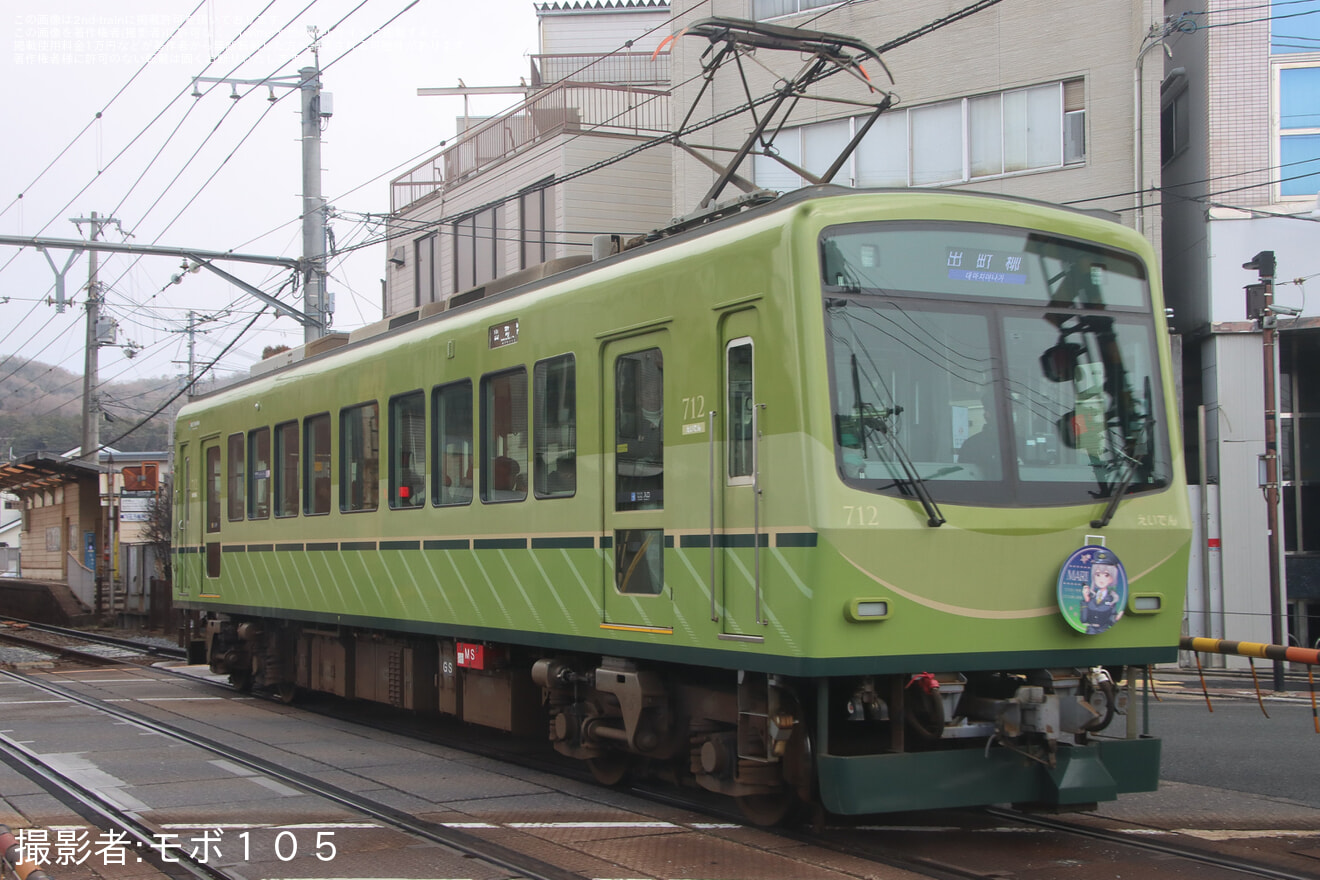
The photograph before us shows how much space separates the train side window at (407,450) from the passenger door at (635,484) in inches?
118

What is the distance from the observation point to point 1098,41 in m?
20.2

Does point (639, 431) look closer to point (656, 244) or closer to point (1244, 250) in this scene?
point (656, 244)

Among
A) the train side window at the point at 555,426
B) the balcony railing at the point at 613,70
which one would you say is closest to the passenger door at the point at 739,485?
the train side window at the point at 555,426

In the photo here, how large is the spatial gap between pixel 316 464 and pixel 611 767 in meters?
5.42

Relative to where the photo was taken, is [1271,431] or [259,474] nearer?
[259,474]

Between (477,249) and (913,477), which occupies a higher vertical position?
(477,249)

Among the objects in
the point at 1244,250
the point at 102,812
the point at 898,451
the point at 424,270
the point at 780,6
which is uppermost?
the point at 780,6

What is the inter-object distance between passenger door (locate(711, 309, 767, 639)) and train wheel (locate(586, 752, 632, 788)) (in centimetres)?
208

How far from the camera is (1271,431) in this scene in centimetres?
1755

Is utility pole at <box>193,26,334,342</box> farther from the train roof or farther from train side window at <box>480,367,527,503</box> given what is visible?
train side window at <box>480,367,527,503</box>

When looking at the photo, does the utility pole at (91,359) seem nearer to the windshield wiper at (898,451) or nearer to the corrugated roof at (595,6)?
the corrugated roof at (595,6)

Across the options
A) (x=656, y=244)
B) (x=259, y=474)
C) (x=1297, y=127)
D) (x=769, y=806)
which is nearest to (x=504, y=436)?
(x=656, y=244)

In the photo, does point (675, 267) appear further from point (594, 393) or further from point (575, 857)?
point (575, 857)

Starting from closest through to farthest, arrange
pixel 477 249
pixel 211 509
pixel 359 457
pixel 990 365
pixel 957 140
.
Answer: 1. pixel 990 365
2. pixel 359 457
3. pixel 211 509
4. pixel 957 140
5. pixel 477 249
